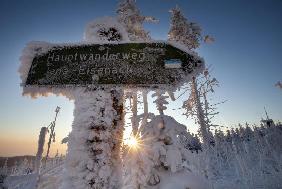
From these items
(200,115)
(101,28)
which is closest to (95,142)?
(101,28)

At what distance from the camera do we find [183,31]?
20.5 meters

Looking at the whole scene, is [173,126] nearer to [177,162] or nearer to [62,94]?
[177,162]

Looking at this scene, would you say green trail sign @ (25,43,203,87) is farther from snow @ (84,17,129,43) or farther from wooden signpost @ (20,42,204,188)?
snow @ (84,17,129,43)

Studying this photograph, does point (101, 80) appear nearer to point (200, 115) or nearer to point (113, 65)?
point (113, 65)

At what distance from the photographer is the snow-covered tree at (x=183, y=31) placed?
20.1 metres

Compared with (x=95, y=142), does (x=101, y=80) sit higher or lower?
higher

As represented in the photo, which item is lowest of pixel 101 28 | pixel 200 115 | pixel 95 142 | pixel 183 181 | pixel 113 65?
pixel 183 181

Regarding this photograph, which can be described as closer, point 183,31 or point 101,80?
point 101,80

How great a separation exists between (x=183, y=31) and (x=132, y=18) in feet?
15.2

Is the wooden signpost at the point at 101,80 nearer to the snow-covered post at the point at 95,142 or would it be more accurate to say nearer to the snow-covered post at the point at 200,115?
the snow-covered post at the point at 95,142

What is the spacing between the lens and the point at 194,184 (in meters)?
3.21

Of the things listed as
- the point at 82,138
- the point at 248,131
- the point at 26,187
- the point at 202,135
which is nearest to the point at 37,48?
the point at 82,138

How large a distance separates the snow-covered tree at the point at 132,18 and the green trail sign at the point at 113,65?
1678 cm

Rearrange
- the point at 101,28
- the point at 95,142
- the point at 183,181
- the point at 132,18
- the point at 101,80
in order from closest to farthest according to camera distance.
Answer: the point at 95,142 → the point at 101,80 → the point at 101,28 → the point at 183,181 → the point at 132,18
